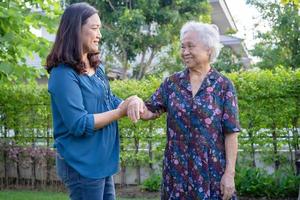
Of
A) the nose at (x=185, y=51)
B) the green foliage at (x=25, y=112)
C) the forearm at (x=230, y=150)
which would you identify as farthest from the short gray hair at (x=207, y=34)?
the green foliage at (x=25, y=112)

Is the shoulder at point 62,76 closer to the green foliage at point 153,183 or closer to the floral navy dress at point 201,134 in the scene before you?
the floral navy dress at point 201,134

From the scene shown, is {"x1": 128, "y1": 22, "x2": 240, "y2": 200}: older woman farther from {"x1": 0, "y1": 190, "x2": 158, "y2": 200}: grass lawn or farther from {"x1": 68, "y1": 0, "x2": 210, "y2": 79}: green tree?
{"x1": 68, "y1": 0, "x2": 210, "y2": 79}: green tree

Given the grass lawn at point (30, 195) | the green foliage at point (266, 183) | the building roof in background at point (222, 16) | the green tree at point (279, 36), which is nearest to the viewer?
the green foliage at point (266, 183)

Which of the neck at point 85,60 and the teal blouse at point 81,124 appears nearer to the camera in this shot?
the teal blouse at point 81,124

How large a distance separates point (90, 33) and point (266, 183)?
186 inches

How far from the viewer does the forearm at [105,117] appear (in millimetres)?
2462

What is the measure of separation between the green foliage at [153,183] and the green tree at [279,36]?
25.8 ft

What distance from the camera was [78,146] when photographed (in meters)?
2.49

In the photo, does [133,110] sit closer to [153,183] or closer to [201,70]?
[201,70]

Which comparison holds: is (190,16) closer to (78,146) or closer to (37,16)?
(37,16)

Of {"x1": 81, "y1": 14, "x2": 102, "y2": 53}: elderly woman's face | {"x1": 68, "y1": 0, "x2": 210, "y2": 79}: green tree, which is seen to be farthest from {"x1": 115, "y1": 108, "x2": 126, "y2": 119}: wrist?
{"x1": 68, "y1": 0, "x2": 210, "y2": 79}: green tree

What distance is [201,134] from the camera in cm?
293

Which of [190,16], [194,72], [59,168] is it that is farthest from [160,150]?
[190,16]

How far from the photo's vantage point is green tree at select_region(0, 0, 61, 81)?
5965mm
